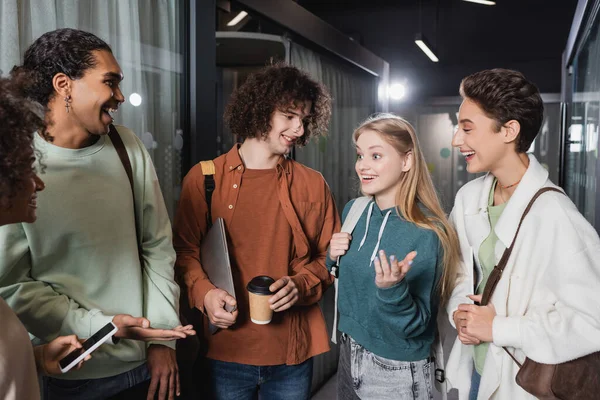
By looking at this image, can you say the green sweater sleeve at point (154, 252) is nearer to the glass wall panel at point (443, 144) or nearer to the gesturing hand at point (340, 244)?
the gesturing hand at point (340, 244)

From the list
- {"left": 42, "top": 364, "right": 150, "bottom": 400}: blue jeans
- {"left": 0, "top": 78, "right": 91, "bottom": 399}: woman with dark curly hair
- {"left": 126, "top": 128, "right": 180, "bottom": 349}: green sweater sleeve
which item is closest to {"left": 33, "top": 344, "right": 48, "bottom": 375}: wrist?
{"left": 0, "top": 78, "right": 91, "bottom": 399}: woman with dark curly hair

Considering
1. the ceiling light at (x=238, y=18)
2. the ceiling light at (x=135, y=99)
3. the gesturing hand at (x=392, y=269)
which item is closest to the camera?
the gesturing hand at (x=392, y=269)

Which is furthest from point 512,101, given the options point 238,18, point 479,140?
point 238,18

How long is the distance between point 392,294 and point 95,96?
3.33 ft

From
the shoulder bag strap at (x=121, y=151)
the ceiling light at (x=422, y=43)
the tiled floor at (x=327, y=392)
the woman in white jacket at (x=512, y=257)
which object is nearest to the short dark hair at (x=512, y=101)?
the woman in white jacket at (x=512, y=257)

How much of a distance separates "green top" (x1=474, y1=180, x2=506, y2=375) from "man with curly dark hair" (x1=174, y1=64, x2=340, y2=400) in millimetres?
603

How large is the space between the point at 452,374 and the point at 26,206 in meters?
1.44

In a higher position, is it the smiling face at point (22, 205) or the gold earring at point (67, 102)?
the gold earring at point (67, 102)

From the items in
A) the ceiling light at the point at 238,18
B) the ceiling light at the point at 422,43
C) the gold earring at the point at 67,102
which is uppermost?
the ceiling light at the point at 422,43

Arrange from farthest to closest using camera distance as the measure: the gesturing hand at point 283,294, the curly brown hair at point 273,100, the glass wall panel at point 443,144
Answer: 1. the glass wall panel at point 443,144
2. the curly brown hair at point 273,100
3. the gesturing hand at point 283,294

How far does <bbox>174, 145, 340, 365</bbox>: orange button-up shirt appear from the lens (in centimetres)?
199

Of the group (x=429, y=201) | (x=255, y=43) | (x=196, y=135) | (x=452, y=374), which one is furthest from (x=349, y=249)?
(x=255, y=43)

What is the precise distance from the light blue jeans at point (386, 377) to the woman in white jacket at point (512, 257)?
0.15m

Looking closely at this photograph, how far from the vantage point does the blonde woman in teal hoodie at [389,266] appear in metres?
1.74
